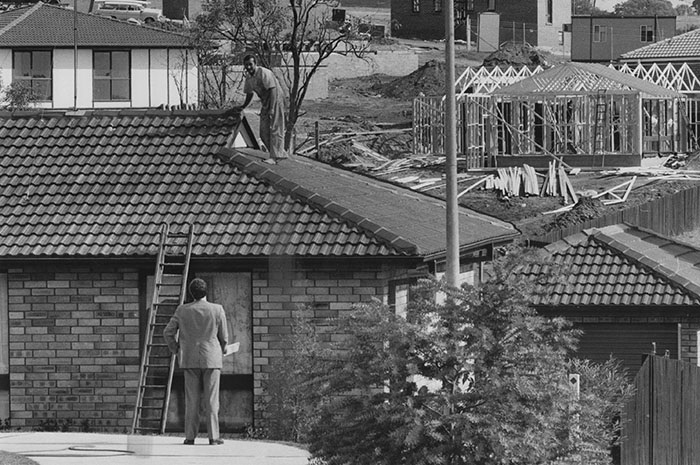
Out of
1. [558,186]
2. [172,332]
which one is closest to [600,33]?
[558,186]

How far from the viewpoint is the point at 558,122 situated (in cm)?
4988

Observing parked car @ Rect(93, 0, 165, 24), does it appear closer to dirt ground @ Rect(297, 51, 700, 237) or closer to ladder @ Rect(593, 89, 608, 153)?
dirt ground @ Rect(297, 51, 700, 237)

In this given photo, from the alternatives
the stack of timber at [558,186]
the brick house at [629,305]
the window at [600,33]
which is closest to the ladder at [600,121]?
the stack of timber at [558,186]

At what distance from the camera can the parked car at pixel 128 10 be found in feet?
282

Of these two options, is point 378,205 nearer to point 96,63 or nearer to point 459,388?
point 459,388

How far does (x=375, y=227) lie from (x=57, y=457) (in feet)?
16.6

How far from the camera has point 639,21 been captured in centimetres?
9225

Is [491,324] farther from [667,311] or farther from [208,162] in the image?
[667,311]

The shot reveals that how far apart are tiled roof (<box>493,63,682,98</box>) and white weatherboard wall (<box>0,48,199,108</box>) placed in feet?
50.3

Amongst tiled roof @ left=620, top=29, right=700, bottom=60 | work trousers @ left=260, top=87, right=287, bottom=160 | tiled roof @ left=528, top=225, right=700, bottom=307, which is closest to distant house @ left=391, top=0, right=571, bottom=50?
tiled roof @ left=620, top=29, right=700, bottom=60

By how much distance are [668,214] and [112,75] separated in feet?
109

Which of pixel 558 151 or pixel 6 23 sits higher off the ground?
pixel 6 23

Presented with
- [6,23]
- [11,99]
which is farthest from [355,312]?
[6,23]

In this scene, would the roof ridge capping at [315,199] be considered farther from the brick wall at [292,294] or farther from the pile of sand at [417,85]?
the pile of sand at [417,85]
